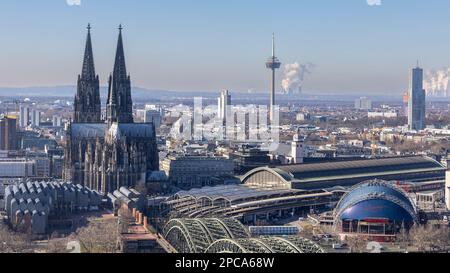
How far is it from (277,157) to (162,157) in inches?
99.9

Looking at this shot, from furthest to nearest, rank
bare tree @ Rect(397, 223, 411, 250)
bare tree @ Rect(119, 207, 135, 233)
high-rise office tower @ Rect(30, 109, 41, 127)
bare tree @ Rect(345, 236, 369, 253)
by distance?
high-rise office tower @ Rect(30, 109, 41, 127) → bare tree @ Rect(119, 207, 135, 233) → bare tree @ Rect(397, 223, 411, 250) → bare tree @ Rect(345, 236, 369, 253)

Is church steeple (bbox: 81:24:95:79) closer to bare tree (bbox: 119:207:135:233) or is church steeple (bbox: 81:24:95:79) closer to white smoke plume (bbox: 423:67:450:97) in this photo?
bare tree (bbox: 119:207:135:233)

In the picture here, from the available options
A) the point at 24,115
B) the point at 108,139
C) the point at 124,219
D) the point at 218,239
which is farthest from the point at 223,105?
the point at 218,239

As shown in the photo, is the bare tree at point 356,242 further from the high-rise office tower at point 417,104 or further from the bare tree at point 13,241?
the high-rise office tower at point 417,104

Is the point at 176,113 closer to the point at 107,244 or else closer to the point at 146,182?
the point at 146,182

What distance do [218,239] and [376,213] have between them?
334 cm

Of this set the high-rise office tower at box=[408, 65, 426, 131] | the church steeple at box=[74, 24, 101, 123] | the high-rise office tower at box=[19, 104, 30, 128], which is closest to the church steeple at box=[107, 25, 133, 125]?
the church steeple at box=[74, 24, 101, 123]

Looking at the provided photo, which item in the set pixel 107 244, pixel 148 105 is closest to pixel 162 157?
pixel 107 244

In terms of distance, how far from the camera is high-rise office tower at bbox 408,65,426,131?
107 ft

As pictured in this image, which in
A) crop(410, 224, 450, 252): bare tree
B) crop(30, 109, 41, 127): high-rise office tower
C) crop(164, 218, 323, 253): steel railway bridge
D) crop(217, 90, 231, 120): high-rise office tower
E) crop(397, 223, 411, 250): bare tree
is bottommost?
crop(397, 223, 411, 250): bare tree

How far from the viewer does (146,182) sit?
1255 cm

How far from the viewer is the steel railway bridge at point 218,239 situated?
5301mm

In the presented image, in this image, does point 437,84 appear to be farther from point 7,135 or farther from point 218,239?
point 218,239

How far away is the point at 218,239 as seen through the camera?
20.6 ft
